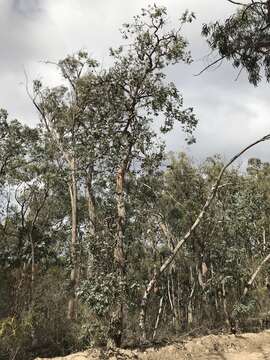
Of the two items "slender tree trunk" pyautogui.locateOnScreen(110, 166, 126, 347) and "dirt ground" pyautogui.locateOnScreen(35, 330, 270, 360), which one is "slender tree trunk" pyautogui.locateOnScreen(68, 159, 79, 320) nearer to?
"slender tree trunk" pyautogui.locateOnScreen(110, 166, 126, 347)

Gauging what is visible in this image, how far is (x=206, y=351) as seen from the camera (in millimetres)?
10867

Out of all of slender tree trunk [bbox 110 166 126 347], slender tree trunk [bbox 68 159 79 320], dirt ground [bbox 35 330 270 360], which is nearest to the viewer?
dirt ground [bbox 35 330 270 360]

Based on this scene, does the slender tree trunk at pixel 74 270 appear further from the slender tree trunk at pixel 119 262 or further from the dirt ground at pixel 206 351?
the dirt ground at pixel 206 351

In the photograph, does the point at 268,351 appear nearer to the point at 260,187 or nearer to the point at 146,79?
the point at 146,79

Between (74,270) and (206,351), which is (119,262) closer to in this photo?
(206,351)

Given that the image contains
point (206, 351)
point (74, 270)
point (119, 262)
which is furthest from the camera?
point (74, 270)

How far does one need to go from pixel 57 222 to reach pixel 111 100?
1360cm

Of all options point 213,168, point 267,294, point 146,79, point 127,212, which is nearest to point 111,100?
point 146,79

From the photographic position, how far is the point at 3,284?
16.3 meters

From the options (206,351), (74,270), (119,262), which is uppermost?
(74,270)

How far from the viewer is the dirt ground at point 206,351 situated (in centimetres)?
1030

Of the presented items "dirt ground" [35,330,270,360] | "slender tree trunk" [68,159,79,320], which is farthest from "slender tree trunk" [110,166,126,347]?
"slender tree trunk" [68,159,79,320]

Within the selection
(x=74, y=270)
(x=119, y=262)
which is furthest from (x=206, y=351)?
(x=74, y=270)

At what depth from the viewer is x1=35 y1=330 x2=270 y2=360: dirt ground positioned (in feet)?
33.8
